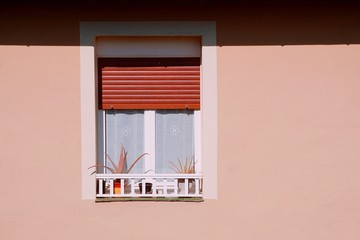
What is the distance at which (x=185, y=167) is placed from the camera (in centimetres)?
578

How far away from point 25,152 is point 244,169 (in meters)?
2.48

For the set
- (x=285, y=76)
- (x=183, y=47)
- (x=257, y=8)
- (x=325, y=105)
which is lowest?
(x=325, y=105)

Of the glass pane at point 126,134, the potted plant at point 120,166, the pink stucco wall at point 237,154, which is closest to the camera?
the pink stucco wall at point 237,154

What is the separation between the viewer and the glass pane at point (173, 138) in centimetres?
585

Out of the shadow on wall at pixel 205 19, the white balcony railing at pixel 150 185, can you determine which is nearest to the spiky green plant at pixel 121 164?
the white balcony railing at pixel 150 185

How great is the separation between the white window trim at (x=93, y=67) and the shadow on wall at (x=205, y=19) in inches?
2.8

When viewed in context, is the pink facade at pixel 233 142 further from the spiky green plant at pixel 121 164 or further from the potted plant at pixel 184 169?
the spiky green plant at pixel 121 164

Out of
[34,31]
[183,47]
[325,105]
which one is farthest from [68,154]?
[325,105]

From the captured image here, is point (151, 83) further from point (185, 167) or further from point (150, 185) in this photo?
point (150, 185)

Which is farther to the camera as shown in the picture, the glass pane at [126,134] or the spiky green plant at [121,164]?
the glass pane at [126,134]

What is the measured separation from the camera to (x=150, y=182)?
566 cm

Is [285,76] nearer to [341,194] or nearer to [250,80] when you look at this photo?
[250,80]

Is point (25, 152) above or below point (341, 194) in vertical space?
above

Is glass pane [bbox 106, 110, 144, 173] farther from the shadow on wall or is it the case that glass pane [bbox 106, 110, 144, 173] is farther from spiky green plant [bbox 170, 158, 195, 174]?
the shadow on wall
